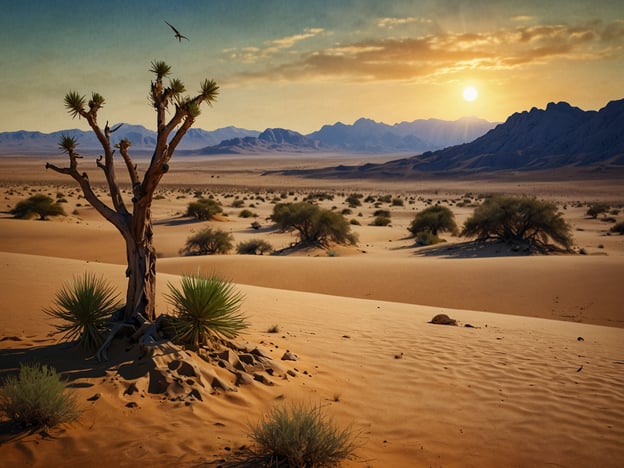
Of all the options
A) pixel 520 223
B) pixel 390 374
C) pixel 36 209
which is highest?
pixel 520 223

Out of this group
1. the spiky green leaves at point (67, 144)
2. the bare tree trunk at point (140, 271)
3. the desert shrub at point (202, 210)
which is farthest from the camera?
the desert shrub at point (202, 210)

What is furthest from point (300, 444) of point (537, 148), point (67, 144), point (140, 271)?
point (537, 148)

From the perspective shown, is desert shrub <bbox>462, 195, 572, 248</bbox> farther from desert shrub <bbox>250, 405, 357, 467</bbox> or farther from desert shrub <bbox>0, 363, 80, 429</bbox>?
desert shrub <bbox>0, 363, 80, 429</bbox>

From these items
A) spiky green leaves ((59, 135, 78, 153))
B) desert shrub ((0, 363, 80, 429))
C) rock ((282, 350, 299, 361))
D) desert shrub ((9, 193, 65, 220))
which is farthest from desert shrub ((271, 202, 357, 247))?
desert shrub ((0, 363, 80, 429))

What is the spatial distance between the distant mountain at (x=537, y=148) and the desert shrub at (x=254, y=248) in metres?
91.6

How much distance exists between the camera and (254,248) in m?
26.2

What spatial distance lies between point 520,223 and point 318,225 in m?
10.6

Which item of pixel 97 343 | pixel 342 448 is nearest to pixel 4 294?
pixel 97 343

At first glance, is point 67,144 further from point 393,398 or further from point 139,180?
point 393,398

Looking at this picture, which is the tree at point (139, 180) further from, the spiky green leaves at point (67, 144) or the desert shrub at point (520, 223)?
the desert shrub at point (520, 223)

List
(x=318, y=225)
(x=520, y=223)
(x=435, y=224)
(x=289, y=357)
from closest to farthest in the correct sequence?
(x=289, y=357) < (x=520, y=223) < (x=318, y=225) < (x=435, y=224)

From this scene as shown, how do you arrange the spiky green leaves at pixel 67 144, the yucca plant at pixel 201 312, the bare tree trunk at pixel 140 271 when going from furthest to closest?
the spiky green leaves at pixel 67 144
the bare tree trunk at pixel 140 271
the yucca plant at pixel 201 312

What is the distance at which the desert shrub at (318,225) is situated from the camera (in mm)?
26797

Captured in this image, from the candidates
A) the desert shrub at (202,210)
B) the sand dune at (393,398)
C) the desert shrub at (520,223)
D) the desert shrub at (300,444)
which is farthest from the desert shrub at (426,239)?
the desert shrub at (300,444)
